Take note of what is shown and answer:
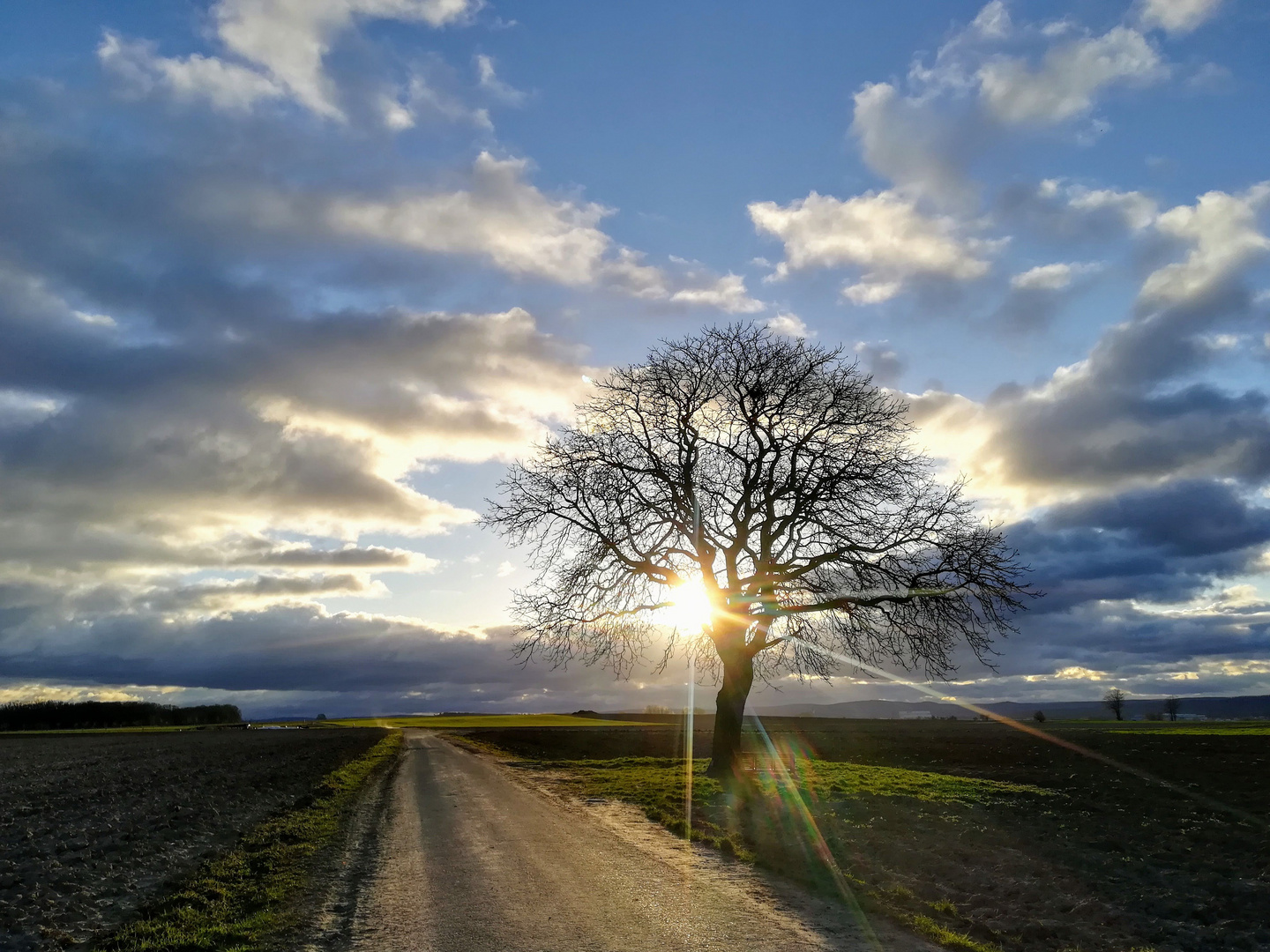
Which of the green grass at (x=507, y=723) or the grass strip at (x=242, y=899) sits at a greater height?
the grass strip at (x=242, y=899)

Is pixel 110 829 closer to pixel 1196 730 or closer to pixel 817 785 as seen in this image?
pixel 817 785

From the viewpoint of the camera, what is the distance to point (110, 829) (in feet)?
52.4

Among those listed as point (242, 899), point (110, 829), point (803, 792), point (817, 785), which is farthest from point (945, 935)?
point (110, 829)

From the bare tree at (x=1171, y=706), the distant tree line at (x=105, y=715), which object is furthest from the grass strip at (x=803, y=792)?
the bare tree at (x=1171, y=706)

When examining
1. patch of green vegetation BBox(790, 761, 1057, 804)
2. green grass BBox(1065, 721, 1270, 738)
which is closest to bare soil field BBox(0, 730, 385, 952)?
patch of green vegetation BBox(790, 761, 1057, 804)

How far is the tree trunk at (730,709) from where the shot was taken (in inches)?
939

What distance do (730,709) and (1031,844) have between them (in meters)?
11.0

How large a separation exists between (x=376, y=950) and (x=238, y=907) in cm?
302

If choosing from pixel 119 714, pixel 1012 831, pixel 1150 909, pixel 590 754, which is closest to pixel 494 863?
pixel 1150 909

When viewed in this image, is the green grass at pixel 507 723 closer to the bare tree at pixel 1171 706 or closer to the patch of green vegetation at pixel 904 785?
the patch of green vegetation at pixel 904 785

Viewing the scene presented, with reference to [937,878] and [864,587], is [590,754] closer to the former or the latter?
[864,587]

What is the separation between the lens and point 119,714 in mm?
141500

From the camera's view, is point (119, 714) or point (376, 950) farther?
point (119, 714)

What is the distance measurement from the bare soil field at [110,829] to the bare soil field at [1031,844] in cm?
841
